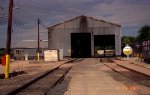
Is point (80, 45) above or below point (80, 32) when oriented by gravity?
below

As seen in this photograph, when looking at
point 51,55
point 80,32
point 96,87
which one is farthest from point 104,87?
point 80,32

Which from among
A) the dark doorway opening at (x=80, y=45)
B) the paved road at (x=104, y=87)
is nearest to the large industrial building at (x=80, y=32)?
the dark doorway opening at (x=80, y=45)

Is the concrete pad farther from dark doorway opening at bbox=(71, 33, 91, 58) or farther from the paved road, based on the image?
dark doorway opening at bbox=(71, 33, 91, 58)

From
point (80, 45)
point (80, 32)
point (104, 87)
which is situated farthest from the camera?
point (80, 45)

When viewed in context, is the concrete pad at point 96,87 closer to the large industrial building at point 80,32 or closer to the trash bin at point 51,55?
the trash bin at point 51,55

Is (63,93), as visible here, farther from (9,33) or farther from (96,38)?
(96,38)

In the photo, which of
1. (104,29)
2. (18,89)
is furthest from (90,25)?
(18,89)

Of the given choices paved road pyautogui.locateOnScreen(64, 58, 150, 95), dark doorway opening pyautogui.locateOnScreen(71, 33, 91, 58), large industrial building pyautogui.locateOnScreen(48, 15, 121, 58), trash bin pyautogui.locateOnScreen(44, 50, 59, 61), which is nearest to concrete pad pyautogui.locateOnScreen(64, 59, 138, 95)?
paved road pyautogui.locateOnScreen(64, 58, 150, 95)

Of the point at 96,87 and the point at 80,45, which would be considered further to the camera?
the point at 80,45

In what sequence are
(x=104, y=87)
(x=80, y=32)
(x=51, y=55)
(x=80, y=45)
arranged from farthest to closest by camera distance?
(x=80, y=45) < (x=80, y=32) < (x=51, y=55) < (x=104, y=87)

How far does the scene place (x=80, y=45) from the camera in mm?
96938

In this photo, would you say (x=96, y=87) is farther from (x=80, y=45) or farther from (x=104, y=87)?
(x=80, y=45)

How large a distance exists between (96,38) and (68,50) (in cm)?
1024

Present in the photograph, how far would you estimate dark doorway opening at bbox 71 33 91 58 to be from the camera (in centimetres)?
8956
